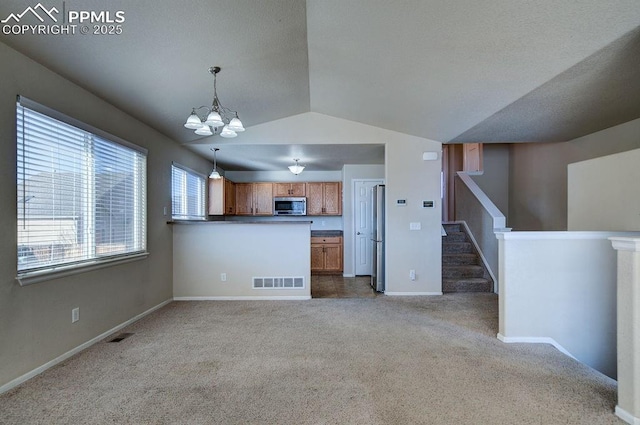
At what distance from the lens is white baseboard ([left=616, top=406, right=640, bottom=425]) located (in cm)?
184

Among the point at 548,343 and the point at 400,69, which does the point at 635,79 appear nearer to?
the point at 400,69

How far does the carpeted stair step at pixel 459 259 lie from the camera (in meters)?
5.59

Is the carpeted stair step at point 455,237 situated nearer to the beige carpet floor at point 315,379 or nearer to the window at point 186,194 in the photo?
the beige carpet floor at point 315,379

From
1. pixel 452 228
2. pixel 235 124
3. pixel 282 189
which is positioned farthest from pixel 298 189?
pixel 235 124

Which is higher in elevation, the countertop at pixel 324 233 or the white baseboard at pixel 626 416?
the countertop at pixel 324 233

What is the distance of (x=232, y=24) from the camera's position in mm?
2400

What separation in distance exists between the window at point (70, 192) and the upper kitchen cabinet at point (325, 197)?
3.87 metres

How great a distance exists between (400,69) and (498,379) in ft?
8.86

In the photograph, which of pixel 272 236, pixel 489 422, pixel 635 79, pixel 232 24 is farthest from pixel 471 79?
pixel 272 236

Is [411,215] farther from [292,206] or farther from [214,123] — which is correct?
[214,123]

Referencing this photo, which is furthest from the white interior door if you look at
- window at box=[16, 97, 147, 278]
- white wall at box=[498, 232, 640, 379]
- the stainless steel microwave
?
window at box=[16, 97, 147, 278]

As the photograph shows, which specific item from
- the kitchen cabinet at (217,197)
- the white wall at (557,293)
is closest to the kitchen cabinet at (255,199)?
the kitchen cabinet at (217,197)

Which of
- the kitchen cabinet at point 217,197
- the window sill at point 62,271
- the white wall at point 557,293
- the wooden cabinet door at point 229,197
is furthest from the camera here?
the wooden cabinet door at point 229,197

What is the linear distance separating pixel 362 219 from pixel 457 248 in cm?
187
